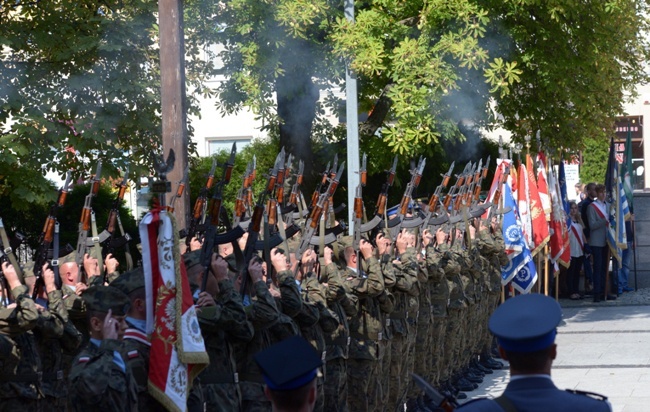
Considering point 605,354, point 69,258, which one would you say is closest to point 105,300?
point 69,258

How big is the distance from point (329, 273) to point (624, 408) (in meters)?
3.69

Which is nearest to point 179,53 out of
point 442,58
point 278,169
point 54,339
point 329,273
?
point 278,169

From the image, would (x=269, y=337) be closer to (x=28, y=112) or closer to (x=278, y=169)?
(x=278, y=169)

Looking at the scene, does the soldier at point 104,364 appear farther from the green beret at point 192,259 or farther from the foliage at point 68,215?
the foliage at point 68,215

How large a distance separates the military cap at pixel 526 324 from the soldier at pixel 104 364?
1.92 m

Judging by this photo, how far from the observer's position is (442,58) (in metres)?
15.4

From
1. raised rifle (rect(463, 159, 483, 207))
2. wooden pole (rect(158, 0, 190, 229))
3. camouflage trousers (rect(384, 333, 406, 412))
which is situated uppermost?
wooden pole (rect(158, 0, 190, 229))


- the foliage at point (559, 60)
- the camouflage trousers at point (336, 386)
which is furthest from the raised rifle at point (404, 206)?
the foliage at point (559, 60)

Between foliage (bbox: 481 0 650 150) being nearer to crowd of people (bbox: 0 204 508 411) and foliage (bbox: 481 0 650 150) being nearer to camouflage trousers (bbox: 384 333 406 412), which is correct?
crowd of people (bbox: 0 204 508 411)

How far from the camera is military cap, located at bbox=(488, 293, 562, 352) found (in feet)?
12.2

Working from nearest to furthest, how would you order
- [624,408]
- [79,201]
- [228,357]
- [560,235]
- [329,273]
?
[228,357] < [329,273] < [624,408] < [79,201] < [560,235]

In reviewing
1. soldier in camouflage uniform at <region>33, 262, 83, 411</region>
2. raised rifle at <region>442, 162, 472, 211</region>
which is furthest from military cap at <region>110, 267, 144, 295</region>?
raised rifle at <region>442, 162, 472, 211</region>

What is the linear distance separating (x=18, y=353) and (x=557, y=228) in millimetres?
12126

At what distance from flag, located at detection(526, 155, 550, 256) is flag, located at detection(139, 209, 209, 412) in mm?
11887
